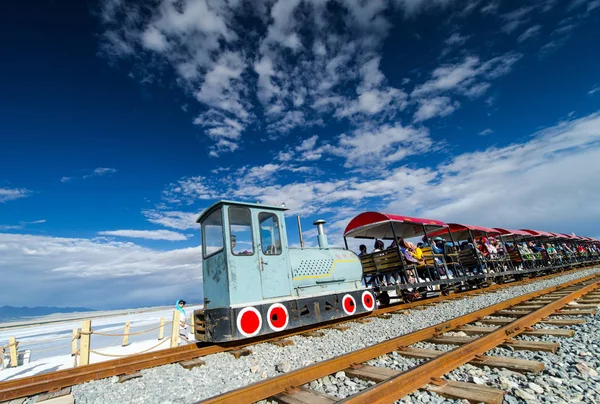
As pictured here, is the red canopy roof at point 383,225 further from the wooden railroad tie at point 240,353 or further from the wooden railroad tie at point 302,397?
the wooden railroad tie at point 302,397

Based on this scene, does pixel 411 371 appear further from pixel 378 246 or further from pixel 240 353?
pixel 378 246

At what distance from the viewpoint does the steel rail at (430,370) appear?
2293 millimetres

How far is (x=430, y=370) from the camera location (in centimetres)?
275

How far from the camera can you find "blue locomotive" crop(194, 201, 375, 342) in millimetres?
5184

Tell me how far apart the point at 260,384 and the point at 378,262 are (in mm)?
7665

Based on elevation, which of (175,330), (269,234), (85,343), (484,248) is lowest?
(175,330)

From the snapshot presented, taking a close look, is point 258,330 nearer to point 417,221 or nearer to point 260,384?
point 260,384

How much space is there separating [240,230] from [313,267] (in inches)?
76.1

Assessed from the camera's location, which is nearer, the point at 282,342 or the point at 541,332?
the point at 541,332

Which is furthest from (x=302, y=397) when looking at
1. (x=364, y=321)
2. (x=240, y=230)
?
(x=364, y=321)

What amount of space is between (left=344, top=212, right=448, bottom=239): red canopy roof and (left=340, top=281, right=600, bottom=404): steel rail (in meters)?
5.02

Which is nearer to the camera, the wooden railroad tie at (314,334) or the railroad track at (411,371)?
the railroad track at (411,371)

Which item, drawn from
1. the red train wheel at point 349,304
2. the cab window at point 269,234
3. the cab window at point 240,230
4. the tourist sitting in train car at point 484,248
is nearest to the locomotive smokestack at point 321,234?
the red train wheel at point 349,304

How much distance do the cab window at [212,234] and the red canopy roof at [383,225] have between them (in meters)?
5.36
